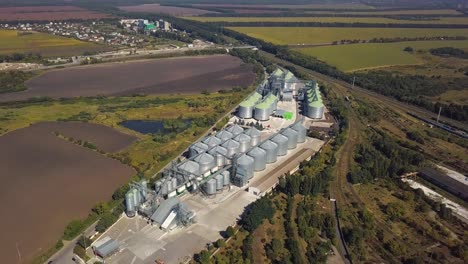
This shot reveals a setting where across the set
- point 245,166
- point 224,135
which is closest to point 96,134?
point 224,135

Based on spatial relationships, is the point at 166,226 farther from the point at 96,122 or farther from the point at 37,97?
the point at 37,97

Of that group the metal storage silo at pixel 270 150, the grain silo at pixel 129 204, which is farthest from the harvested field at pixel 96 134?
the metal storage silo at pixel 270 150

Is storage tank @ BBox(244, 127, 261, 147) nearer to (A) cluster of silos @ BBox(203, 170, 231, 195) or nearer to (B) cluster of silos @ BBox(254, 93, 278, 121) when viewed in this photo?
(B) cluster of silos @ BBox(254, 93, 278, 121)

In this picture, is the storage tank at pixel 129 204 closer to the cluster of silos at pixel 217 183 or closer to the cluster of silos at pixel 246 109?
the cluster of silos at pixel 217 183

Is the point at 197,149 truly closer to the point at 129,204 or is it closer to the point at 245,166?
the point at 245,166

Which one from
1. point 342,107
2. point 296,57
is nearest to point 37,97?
point 342,107
